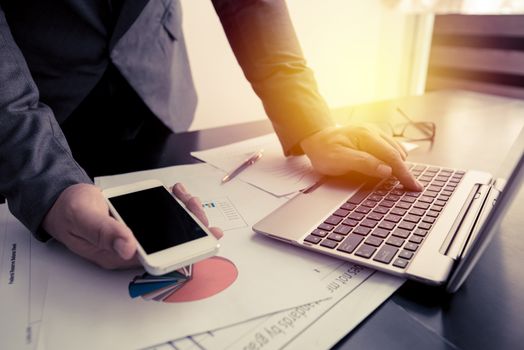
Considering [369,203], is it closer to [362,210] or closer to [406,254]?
[362,210]

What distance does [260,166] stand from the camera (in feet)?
2.50

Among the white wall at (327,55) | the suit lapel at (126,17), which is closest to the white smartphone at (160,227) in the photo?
the suit lapel at (126,17)

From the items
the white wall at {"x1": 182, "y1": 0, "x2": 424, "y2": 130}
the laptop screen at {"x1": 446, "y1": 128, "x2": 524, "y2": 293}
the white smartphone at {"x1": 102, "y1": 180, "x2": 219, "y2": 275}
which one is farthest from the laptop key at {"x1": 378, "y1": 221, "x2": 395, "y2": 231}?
the white wall at {"x1": 182, "y1": 0, "x2": 424, "y2": 130}

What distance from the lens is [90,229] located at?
1.35ft

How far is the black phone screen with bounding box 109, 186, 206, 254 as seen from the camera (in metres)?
0.39

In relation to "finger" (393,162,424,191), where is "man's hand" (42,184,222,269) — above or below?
above

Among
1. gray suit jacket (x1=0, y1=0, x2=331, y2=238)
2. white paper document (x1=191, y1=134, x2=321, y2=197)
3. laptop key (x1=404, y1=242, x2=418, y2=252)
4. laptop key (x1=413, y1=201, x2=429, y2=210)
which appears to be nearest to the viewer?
laptop key (x1=404, y1=242, x2=418, y2=252)

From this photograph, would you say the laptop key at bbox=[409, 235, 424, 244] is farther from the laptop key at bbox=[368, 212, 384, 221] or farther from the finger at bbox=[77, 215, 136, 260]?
the finger at bbox=[77, 215, 136, 260]

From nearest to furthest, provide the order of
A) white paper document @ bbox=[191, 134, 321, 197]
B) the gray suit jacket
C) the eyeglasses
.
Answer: white paper document @ bbox=[191, 134, 321, 197]
the gray suit jacket
the eyeglasses

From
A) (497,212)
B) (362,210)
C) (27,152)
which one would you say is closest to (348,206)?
(362,210)

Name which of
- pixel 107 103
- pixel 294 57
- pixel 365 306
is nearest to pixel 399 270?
pixel 365 306

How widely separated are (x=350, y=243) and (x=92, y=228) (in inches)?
11.1

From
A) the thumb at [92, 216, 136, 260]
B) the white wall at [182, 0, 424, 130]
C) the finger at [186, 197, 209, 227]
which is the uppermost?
the thumb at [92, 216, 136, 260]

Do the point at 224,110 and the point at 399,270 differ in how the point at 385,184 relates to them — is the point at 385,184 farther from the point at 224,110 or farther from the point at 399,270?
the point at 224,110
